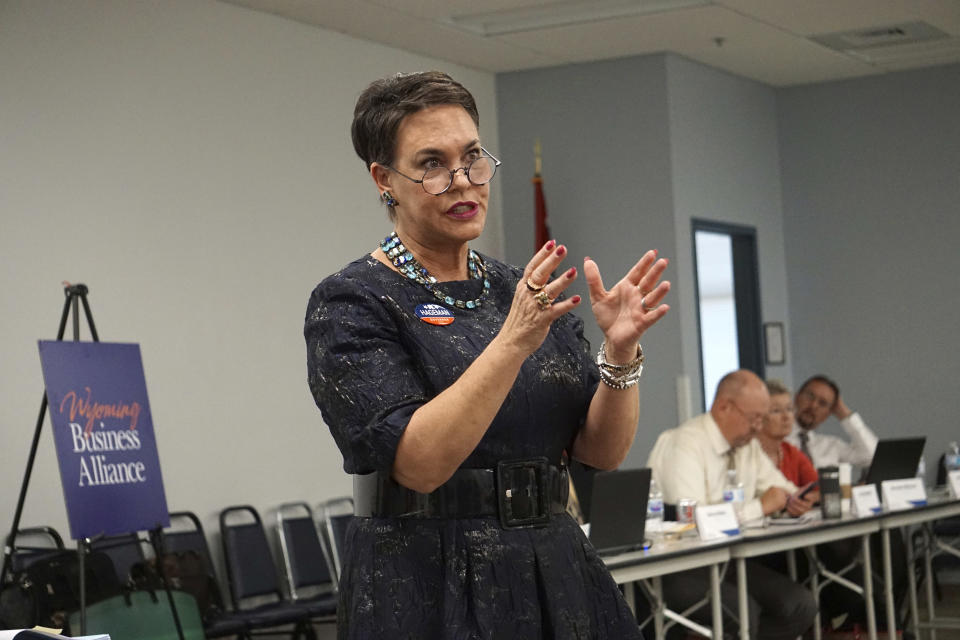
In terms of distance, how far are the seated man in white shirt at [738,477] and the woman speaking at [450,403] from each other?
4.00 metres

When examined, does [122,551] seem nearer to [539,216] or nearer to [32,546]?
[32,546]

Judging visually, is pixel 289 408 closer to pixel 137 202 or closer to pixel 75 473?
pixel 137 202

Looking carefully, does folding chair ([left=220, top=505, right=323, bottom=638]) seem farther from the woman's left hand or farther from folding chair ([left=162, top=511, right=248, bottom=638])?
the woman's left hand

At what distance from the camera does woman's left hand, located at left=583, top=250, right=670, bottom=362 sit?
1.66 metres

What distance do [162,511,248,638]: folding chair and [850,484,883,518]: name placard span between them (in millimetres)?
2785

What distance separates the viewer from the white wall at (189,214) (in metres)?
5.56

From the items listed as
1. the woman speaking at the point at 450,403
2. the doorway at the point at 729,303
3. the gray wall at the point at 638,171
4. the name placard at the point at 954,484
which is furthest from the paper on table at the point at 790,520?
the woman speaking at the point at 450,403

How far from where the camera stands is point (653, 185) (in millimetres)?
8062

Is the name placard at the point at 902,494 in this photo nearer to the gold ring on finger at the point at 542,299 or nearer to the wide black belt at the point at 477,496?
the wide black belt at the point at 477,496

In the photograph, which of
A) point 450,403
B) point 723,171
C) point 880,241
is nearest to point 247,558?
point 723,171

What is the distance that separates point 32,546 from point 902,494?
400 cm

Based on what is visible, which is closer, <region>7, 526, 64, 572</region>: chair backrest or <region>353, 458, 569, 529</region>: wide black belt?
<region>353, 458, 569, 529</region>: wide black belt

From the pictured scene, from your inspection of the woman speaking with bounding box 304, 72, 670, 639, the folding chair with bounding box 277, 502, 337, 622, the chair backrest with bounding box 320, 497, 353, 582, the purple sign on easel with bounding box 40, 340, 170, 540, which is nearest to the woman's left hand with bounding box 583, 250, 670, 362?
the woman speaking with bounding box 304, 72, 670, 639

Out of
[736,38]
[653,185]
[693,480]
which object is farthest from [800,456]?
[736,38]
